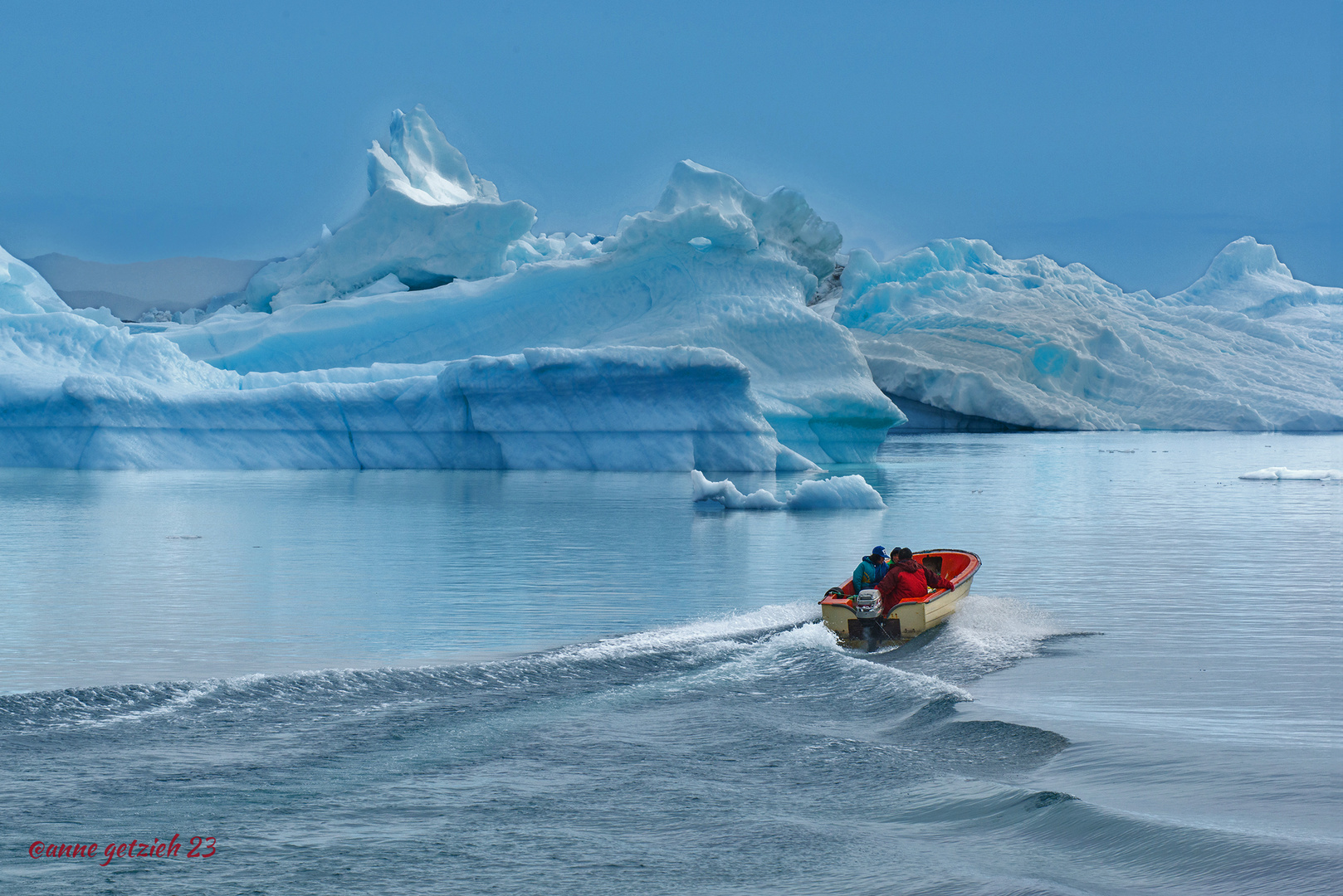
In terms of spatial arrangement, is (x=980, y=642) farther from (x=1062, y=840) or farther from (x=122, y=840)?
(x=122, y=840)

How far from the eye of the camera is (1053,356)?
5319 cm

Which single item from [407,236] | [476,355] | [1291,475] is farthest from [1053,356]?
[476,355]

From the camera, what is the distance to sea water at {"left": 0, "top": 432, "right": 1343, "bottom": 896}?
3.68 metres

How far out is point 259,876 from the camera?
140 inches

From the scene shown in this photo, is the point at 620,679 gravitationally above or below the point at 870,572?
below

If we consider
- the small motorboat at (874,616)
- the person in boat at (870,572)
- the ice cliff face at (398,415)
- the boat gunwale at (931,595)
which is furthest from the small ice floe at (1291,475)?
the person in boat at (870,572)

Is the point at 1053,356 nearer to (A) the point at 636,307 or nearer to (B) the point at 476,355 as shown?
(A) the point at 636,307

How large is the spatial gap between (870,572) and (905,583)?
0.24 metres

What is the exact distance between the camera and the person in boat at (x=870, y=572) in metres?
7.43

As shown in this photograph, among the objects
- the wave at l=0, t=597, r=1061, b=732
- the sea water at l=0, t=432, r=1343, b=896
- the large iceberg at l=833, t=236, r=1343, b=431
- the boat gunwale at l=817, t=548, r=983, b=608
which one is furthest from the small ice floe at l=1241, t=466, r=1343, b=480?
the large iceberg at l=833, t=236, r=1343, b=431

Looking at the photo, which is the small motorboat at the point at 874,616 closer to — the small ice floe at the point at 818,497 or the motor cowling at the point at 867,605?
the motor cowling at the point at 867,605

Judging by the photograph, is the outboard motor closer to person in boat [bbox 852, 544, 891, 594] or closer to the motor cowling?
the motor cowling

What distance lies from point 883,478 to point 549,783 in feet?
61.7

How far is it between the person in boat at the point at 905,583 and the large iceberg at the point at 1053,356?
42124 mm
